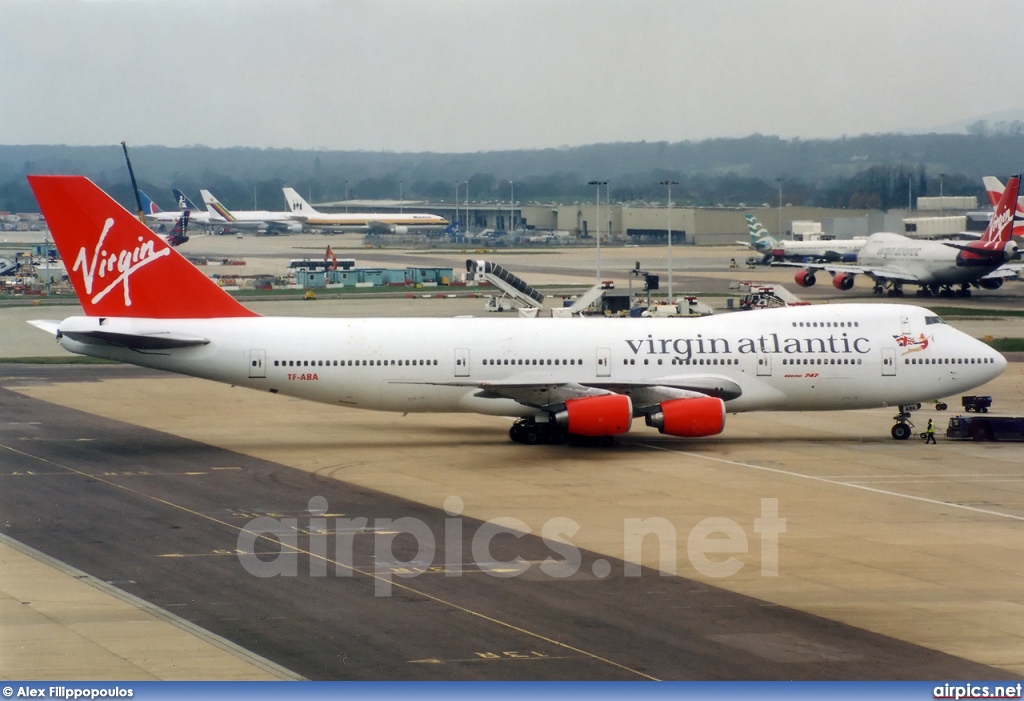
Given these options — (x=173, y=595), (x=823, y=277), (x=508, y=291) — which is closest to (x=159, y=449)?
(x=173, y=595)

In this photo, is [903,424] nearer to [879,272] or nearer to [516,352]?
[516,352]

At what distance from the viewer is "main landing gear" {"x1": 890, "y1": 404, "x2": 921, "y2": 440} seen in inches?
1871

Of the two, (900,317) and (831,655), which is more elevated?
(900,317)

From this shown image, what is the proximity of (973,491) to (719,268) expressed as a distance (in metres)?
103

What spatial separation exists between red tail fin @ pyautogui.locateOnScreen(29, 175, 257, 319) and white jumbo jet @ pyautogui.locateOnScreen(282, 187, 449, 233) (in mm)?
139872

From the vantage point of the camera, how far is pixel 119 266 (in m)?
44.2

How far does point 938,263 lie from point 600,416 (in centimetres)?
7001

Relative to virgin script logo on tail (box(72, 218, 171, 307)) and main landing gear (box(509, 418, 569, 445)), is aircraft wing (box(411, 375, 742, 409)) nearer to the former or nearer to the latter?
main landing gear (box(509, 418, 569, 445))

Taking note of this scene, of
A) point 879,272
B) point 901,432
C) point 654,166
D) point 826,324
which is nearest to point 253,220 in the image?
point 879,272

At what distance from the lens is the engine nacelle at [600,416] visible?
4306cm

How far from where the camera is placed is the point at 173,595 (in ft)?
85.8

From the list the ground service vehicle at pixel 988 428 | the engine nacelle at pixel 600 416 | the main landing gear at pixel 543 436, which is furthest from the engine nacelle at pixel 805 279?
the engine nacelle at pixel 600 416

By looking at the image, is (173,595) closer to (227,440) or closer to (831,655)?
(831,655)

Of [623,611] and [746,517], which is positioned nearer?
[623,611]
